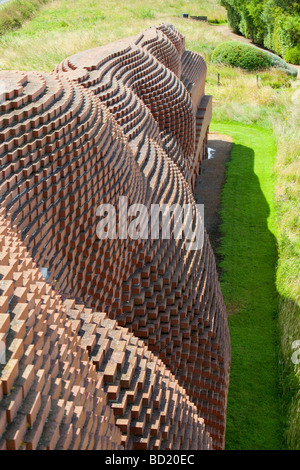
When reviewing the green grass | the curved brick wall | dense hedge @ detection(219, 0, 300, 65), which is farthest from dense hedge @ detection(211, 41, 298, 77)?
the curved brick wall

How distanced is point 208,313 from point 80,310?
317cm

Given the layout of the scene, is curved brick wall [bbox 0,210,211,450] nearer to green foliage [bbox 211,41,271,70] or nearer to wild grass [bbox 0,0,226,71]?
wild grass [bbox 0,0,226,71]

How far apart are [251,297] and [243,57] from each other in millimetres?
18383

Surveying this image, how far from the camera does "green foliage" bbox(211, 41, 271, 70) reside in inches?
1072

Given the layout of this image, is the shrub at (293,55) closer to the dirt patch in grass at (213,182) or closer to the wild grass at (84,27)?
the wild grass at (84,27)

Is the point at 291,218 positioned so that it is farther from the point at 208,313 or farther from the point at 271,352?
the point at 208,313

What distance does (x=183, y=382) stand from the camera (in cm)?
721

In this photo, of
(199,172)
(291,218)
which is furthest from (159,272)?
(199,172)

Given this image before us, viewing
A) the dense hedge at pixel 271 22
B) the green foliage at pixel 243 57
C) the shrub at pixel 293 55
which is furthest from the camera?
the dense hedge at pixel 271 22

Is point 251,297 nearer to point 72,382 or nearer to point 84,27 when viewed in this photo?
point 72,382

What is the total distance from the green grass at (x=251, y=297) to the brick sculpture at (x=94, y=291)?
0.82m

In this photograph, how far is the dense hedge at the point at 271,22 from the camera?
3275cm

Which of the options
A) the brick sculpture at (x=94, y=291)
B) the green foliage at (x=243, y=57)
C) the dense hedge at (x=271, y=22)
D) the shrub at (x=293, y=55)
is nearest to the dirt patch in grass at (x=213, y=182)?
the brick sculpture at (x=94, y=291)

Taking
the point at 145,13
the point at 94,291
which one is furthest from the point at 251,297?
the point at 145,13
